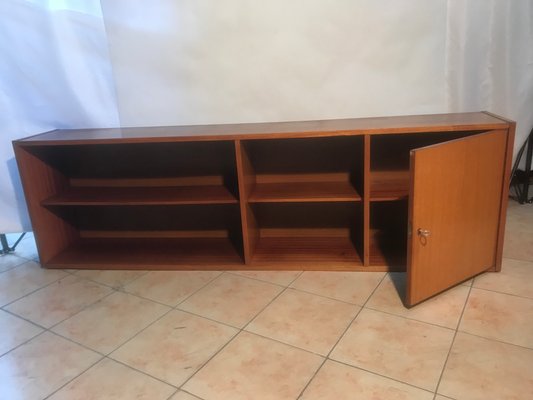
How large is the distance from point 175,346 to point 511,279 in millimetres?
1637

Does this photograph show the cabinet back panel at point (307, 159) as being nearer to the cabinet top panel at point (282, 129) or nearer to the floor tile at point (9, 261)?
the cabinet top panel at point (282, 129)

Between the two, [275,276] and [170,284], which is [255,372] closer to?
[275,276]

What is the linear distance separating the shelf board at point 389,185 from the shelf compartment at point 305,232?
0.61ft

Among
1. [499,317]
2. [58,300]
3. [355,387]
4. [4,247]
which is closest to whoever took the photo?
[355,387]

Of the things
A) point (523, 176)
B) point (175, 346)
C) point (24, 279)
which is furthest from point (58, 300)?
point (523, 176)

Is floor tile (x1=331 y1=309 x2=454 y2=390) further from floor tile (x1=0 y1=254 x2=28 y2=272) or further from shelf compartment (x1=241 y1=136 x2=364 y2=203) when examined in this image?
floor tile (x1=0 y1=254 x2=28 y2=272)

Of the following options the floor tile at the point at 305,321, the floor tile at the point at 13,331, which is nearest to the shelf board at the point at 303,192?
the floor tile at the point at 305,321

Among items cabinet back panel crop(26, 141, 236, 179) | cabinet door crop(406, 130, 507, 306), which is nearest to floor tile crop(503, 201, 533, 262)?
cabinet door crop(406, 130, 507, 306)

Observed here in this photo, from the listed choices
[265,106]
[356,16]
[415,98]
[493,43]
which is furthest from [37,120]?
[493,43]

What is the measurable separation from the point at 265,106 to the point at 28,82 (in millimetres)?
1443

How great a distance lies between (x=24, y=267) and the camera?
255 centimetres

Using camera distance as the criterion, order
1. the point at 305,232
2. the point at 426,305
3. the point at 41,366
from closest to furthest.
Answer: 1. the point at 41,366
2. the point at 426,305
3. the point at 305,232

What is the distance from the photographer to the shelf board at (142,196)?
2.32 m

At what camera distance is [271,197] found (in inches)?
88.8
